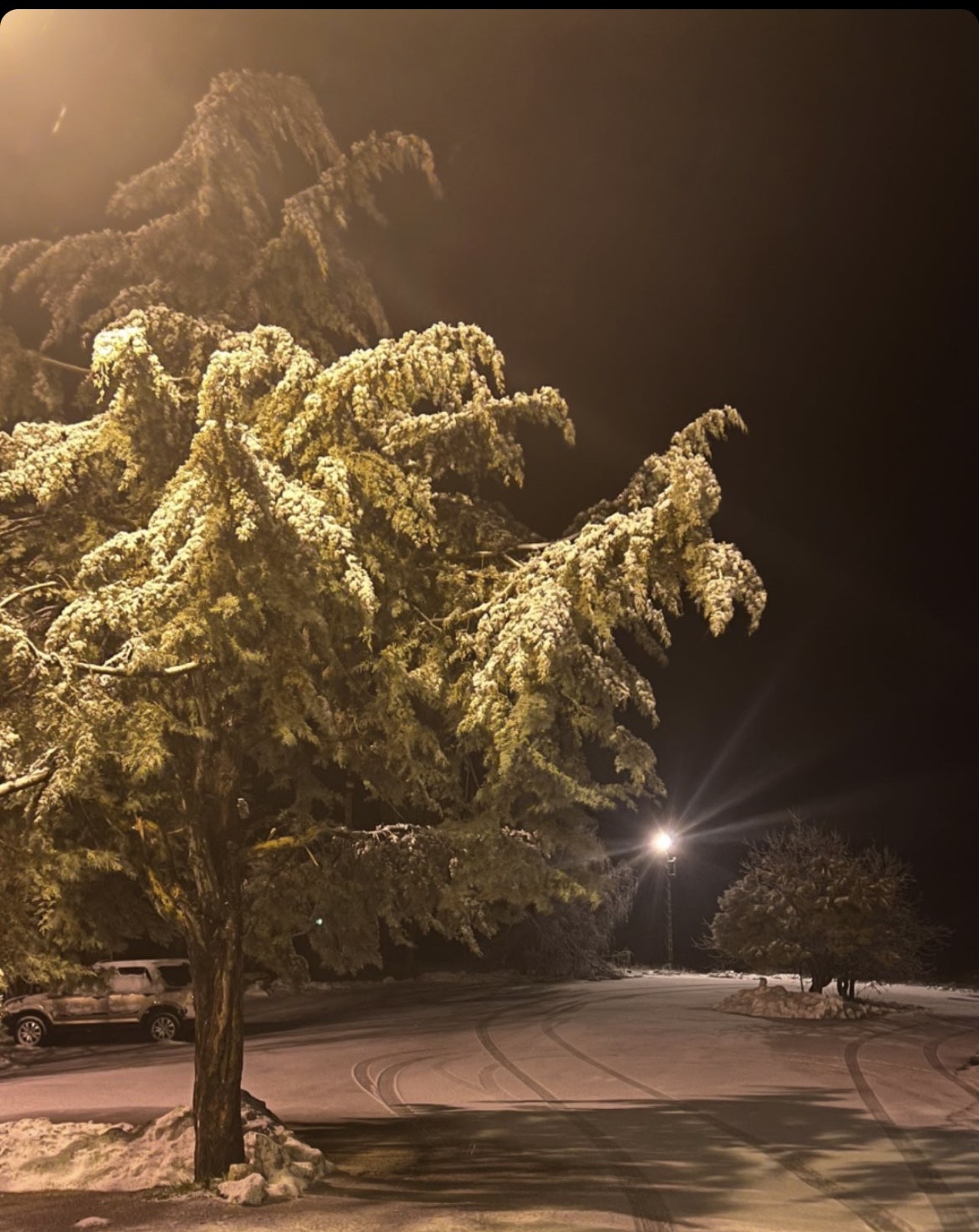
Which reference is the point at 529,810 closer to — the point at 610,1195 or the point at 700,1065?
the point at 610,1195

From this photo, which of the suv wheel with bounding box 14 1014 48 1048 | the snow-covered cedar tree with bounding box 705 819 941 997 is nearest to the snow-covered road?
the suv wheel with bounding box 14 1014 48 1048

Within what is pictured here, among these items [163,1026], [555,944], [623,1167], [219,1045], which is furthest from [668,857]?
[219,1045]

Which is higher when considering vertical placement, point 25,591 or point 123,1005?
point 25,591

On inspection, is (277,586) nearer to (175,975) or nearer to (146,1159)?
(146,1159)

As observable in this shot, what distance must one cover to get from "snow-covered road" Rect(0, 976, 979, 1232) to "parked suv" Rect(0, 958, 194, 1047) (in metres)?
0.58

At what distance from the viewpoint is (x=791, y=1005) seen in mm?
26812

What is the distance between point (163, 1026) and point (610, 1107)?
36.8 ft

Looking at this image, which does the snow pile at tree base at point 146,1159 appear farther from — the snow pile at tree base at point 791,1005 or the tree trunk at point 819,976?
the tree trunk at point 819,976

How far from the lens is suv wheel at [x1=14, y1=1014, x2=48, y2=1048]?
21250mm

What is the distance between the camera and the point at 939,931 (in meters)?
29.6

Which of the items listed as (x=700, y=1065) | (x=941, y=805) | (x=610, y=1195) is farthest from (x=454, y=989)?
(x=610, y=1195)

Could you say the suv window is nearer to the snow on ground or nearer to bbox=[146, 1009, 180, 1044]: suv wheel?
bbox=[146, 1009, 180, 1044]: suv wheel

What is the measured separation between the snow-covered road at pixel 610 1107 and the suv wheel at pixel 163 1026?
28.8 inches

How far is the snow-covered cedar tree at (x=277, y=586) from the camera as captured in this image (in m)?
7.31
